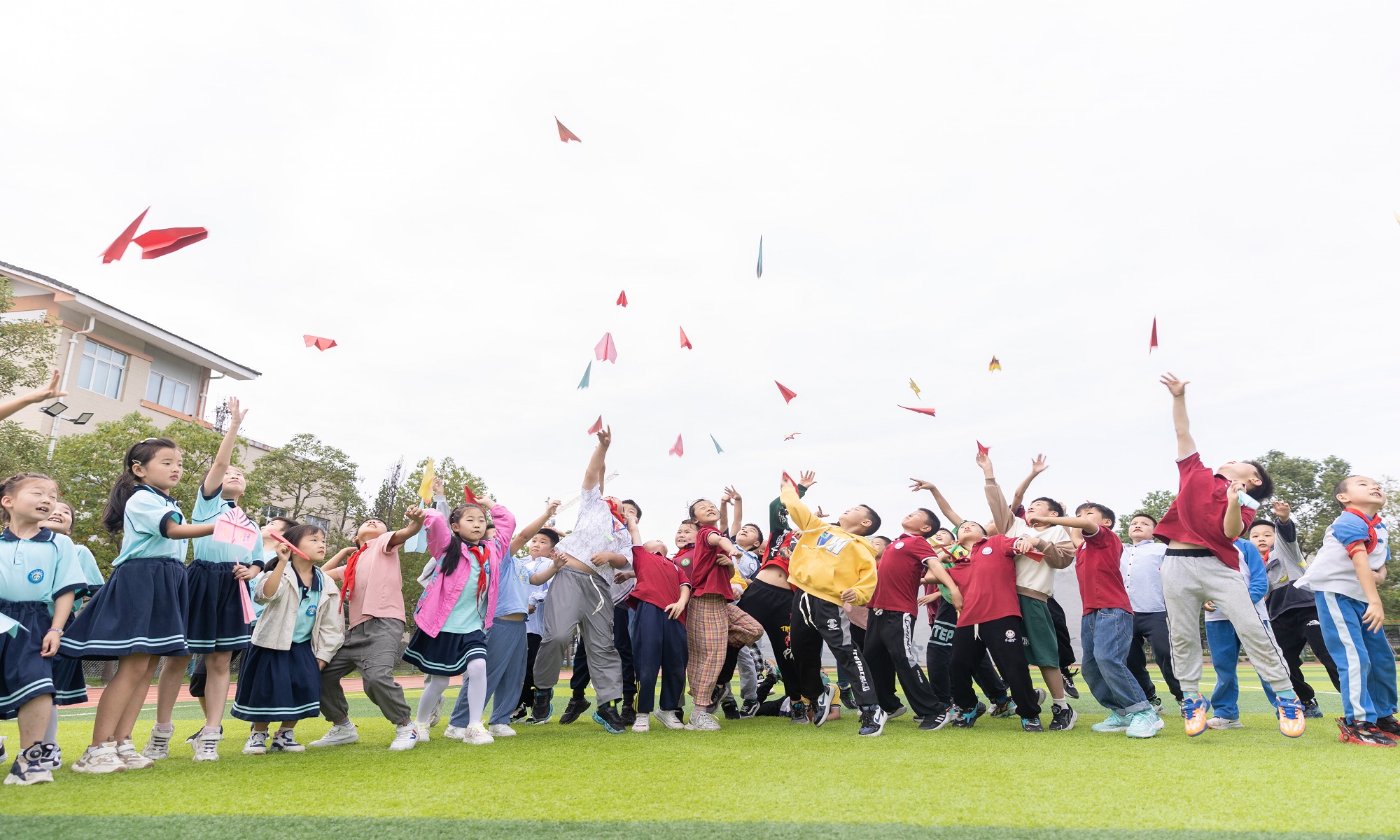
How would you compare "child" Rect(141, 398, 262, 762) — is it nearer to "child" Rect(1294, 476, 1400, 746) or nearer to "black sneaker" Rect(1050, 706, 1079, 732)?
"black sneaker" Rect(1050, 706, 1079, 732)

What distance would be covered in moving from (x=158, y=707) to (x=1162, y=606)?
758 cm

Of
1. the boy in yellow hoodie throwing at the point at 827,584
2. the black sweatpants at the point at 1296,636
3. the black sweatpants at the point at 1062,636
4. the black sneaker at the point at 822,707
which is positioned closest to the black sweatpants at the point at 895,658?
the boy in yellow hoodie throwing at the point at 827,584

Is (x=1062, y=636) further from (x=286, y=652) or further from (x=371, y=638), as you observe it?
(x=286, y=652)

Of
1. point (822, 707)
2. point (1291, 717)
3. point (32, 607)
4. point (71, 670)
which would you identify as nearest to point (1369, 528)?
point (1291, 717)

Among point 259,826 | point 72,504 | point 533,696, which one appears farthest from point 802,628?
point 72,504

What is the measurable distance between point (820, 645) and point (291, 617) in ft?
12.6

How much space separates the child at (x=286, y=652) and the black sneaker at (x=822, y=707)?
3.67m

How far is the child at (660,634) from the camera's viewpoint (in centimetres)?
651

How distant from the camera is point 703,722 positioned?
6.50 metres

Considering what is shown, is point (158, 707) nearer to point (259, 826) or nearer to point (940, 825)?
point (259, 826)

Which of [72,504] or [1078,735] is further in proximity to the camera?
[72,504]

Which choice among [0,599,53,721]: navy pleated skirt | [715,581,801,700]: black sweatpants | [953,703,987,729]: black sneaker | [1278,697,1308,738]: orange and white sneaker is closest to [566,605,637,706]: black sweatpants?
[715,581,801,700]: black sweatpants

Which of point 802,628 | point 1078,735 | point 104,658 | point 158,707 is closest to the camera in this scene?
point 104,658

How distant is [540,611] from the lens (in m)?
7.28
